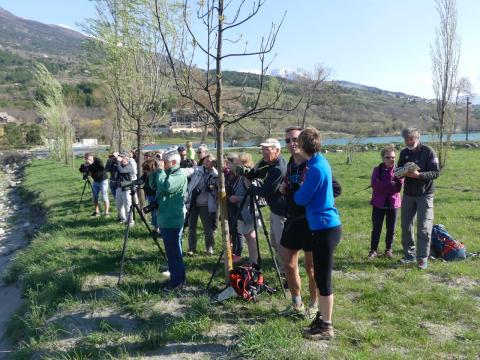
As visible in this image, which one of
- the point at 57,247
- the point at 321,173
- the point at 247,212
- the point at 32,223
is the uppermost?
the point at 321,173

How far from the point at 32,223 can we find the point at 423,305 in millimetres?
14018

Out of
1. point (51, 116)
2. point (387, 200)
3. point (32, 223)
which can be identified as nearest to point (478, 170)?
point (387, 200)

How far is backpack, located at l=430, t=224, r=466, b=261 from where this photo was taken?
23.3ft

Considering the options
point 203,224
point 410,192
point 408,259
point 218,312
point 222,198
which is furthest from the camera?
point 203,224

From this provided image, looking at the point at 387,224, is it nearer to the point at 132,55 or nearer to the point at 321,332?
the point at 321,332

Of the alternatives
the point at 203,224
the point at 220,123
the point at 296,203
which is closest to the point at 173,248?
the point at 203,224

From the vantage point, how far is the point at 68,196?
1683 cm

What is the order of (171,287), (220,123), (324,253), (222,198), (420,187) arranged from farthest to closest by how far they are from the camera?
(420,187) < (171,287) < (222,198) < (220,123) < (324,253)

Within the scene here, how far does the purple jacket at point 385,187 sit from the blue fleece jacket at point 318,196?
129 inches

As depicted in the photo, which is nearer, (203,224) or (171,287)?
(171,287)

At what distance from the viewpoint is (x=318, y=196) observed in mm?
4117

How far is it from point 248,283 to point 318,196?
1895 mm

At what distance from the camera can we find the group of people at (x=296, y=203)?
414 centimetres

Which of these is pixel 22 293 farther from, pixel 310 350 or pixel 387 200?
pixel 387 200
